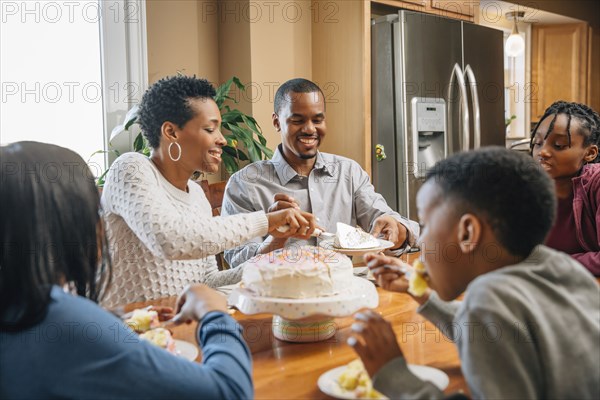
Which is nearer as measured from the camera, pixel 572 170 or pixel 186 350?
pixel 186 350

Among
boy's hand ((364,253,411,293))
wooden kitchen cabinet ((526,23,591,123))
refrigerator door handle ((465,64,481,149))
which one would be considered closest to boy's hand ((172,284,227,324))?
boy's hand ((364,253,411,293))

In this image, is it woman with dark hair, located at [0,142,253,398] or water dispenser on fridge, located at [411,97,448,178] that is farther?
water dispenser on fridge, located at [411,97,448,178]

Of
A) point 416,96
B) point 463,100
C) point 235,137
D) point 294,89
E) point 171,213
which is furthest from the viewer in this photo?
point 463,100

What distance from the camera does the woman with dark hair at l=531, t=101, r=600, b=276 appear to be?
7.00ft

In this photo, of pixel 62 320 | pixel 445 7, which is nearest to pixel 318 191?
pixel 62 320

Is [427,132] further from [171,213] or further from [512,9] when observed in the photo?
[171,213]

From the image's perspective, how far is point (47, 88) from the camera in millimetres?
3152

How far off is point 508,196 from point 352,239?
986 millimetres

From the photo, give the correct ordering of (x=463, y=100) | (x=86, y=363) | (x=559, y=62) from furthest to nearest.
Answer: (x=559, y=62), (x=463, y=100), (x=86, y=363)

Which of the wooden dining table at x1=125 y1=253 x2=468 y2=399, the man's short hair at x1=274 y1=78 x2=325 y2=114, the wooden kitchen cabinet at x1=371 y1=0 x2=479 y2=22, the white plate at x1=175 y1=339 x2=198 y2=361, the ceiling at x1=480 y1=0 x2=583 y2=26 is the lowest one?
the wooden dining table at x1=125 y1=253 x2=468 y2=399

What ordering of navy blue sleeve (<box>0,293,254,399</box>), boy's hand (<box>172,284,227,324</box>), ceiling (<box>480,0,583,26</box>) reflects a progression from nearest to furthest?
navy blue sleeve (<box>0,293,254,399</box>), boy's hand (<box>172,284,227,324</box>), ceiling (<box>480,0,583,26</box>)

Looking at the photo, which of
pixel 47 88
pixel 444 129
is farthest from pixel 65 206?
pixel 444 129

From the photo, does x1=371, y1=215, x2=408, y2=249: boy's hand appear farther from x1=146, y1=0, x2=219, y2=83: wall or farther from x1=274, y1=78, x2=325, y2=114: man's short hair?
x1=146, y1=0, x2=219, y2=83: wall

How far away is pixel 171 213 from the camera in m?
1.65
